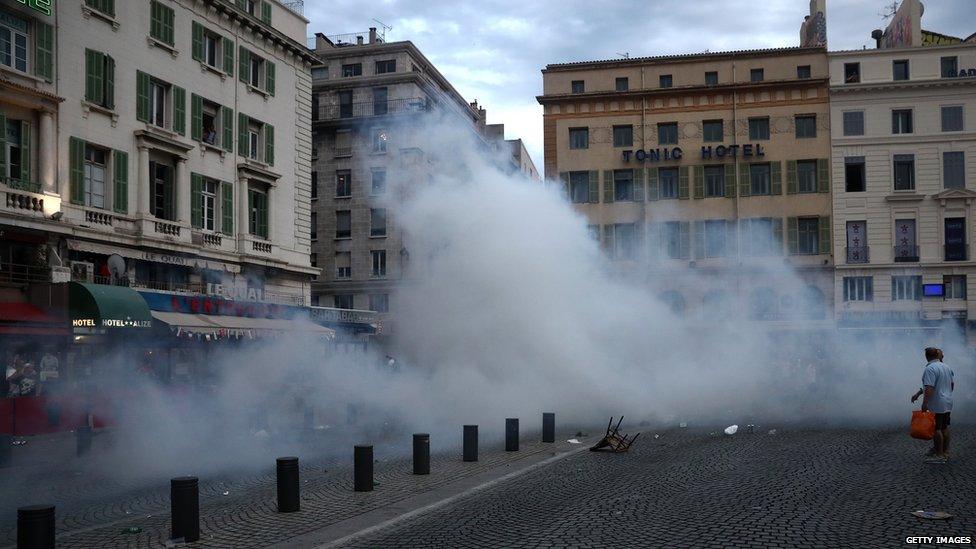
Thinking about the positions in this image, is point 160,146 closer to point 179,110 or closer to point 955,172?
point 179,110

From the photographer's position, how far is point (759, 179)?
148 feet

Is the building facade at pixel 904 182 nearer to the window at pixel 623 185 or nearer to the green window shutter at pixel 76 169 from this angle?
the window at pixel 623 185

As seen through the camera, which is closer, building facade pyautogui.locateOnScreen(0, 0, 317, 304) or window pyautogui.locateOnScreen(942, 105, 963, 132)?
building facade pyautogui.locateOnScreen(0, 0, 317, 304)

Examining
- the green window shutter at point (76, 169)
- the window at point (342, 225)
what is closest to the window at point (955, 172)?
the window at point (342, 225)

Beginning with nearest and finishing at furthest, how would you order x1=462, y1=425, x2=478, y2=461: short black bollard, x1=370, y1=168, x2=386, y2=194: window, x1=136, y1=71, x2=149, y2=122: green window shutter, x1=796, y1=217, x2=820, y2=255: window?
x1=462, y1=425, x2=478, y2=461: short black bollard → x1=136, y1=71, x2=149, y2=122: green window shutter → x1=370, y1=168, x2=386, y2=194: window → x1=796, y1=217, x2=820, y2=255: window

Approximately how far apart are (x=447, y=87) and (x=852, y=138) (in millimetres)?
23852

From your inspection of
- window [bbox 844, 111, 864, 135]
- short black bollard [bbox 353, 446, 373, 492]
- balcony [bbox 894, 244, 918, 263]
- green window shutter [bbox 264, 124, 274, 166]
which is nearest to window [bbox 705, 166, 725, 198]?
window [bbox 844, 111, 864, 135]

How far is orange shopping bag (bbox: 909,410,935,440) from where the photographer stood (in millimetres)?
12492

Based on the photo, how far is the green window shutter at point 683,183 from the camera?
45312mm

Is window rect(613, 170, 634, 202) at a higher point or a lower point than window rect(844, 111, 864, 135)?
lower

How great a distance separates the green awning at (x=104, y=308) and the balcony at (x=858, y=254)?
35.4m

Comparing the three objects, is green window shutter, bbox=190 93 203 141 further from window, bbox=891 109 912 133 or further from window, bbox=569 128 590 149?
window, bbox=891 109 912 133

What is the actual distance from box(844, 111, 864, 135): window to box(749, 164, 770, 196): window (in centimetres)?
467

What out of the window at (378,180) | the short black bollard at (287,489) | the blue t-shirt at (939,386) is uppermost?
the window at (378,180)
